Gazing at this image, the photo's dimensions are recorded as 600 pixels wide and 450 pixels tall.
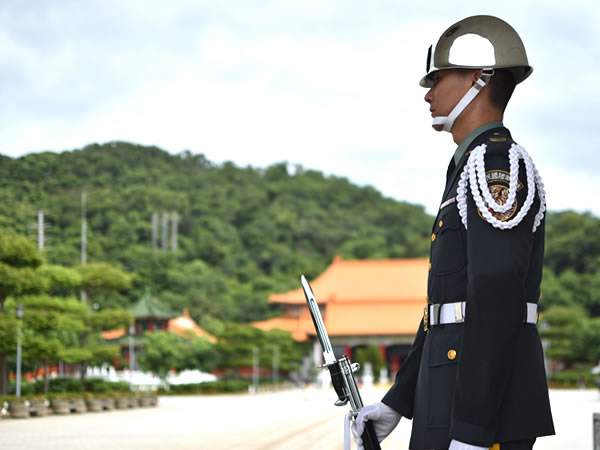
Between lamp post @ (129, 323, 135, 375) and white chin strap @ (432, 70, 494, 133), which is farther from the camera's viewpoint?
lamp post @ (129, 323, 135, 375)

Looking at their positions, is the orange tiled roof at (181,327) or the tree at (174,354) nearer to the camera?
the tree at (174,354)

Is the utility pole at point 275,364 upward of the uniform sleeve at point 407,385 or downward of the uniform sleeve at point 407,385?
downward

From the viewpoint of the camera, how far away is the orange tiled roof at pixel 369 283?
5094 centimetres

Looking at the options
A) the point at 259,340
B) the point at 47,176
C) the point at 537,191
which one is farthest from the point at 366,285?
the point at 537,191

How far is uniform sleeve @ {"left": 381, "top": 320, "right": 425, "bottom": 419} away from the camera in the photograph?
2342mm

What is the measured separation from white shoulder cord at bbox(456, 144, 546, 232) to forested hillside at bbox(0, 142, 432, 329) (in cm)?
1321

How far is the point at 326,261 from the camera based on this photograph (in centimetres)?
6906

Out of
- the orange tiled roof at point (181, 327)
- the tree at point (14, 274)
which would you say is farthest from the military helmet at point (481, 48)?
the orange tiled roof at point (181, 327)

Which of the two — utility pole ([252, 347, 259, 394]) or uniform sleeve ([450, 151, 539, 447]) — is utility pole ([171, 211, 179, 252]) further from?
uniform sleeve ([450, 151, 539, 447])

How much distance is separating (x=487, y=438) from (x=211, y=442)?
345 inches

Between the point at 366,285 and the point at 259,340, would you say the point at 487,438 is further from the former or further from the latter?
the point at 366,285

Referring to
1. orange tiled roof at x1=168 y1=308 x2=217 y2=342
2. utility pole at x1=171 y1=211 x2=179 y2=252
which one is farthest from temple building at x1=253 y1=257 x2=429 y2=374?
utility pole at x1=171 y1=211 x2=179 y2=252

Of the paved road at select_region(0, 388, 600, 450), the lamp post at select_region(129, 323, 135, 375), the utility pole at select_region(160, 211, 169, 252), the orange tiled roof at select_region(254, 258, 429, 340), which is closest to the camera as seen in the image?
the paved road at select_region(0, 388, 600, 450)

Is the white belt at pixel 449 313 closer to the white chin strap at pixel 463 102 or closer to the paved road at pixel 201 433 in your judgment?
the white chin strap at pixel 463 102
